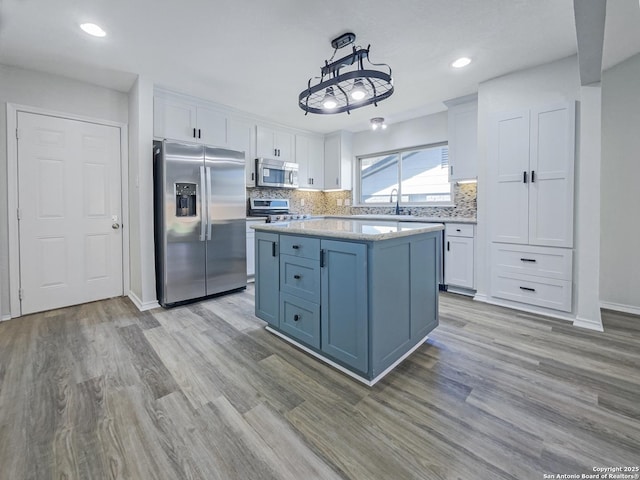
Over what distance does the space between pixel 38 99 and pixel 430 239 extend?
13.9 ft

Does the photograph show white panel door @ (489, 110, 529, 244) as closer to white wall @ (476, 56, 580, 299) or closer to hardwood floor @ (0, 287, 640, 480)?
white wall @ (476, 56, 580, 299)

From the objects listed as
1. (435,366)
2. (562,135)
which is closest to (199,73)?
(435,366)

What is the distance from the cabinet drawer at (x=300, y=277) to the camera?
2.09 metres

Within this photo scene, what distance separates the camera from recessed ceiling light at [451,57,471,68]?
111 inches

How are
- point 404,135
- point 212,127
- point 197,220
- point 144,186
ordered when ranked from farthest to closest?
point 404,135, point 212,127, point 197,220, point 144,186

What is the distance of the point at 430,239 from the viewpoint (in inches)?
91.2

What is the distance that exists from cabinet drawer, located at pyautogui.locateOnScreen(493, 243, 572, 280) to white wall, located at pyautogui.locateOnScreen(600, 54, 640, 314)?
865 millimetres

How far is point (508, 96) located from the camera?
10.4 ft

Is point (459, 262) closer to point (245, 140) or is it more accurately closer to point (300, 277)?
point (300, 277)

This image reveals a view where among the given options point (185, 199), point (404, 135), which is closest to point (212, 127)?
point (185, 199)

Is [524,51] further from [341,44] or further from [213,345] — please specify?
[213,345]

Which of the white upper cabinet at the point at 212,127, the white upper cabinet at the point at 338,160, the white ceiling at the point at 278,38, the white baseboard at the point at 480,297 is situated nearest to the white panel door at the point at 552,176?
the white ceiling at the point at 278,38

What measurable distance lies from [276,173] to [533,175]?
11.3 feet

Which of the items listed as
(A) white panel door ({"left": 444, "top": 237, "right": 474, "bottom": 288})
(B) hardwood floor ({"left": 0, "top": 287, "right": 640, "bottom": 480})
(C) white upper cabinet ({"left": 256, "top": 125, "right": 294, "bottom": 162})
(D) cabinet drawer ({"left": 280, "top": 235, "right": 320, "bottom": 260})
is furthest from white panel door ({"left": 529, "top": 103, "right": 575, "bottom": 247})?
(C) white upper cabinet ({"left": 256, "top": 125, "right": 294, "bottom": 162})
